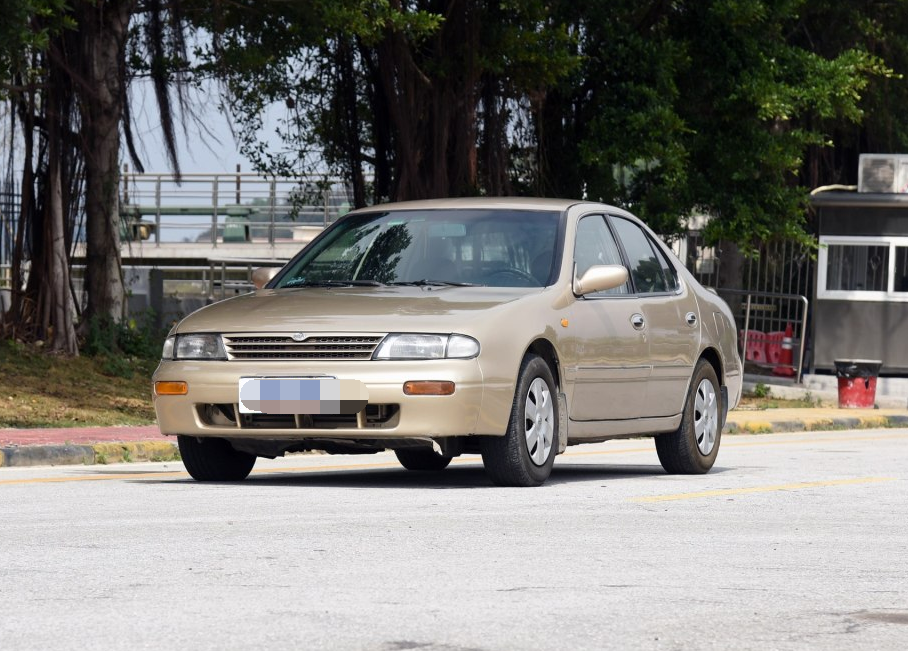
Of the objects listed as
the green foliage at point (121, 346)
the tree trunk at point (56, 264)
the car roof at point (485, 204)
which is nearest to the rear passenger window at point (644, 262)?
the car roof at point (485, 204)

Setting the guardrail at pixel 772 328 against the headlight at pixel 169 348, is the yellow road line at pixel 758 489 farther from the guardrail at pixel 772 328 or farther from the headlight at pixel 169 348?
the guardrail at pixel 772 328

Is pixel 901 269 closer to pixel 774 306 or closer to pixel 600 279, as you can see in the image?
pixel 774 306

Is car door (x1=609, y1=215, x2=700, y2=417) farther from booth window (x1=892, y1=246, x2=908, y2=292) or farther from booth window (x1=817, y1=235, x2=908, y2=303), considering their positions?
booth window (x1=892, y1=246, x2=908, y2=292)

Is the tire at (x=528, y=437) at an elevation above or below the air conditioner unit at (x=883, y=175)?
below

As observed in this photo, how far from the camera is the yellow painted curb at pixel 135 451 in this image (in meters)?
12.8

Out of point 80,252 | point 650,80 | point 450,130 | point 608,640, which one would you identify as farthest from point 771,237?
point 608,640

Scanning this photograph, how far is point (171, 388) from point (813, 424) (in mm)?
12556

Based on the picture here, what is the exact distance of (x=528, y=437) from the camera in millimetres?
9781

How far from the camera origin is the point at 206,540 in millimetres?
7477

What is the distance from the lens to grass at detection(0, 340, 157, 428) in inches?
636

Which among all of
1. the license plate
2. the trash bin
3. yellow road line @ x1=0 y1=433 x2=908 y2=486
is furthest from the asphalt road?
the trash bin

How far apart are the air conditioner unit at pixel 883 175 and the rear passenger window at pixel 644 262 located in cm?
1692

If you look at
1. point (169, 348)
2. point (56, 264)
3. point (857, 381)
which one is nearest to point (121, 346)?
point (56, 264)

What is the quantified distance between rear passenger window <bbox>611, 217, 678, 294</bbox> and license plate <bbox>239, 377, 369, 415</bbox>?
259 centimetres
